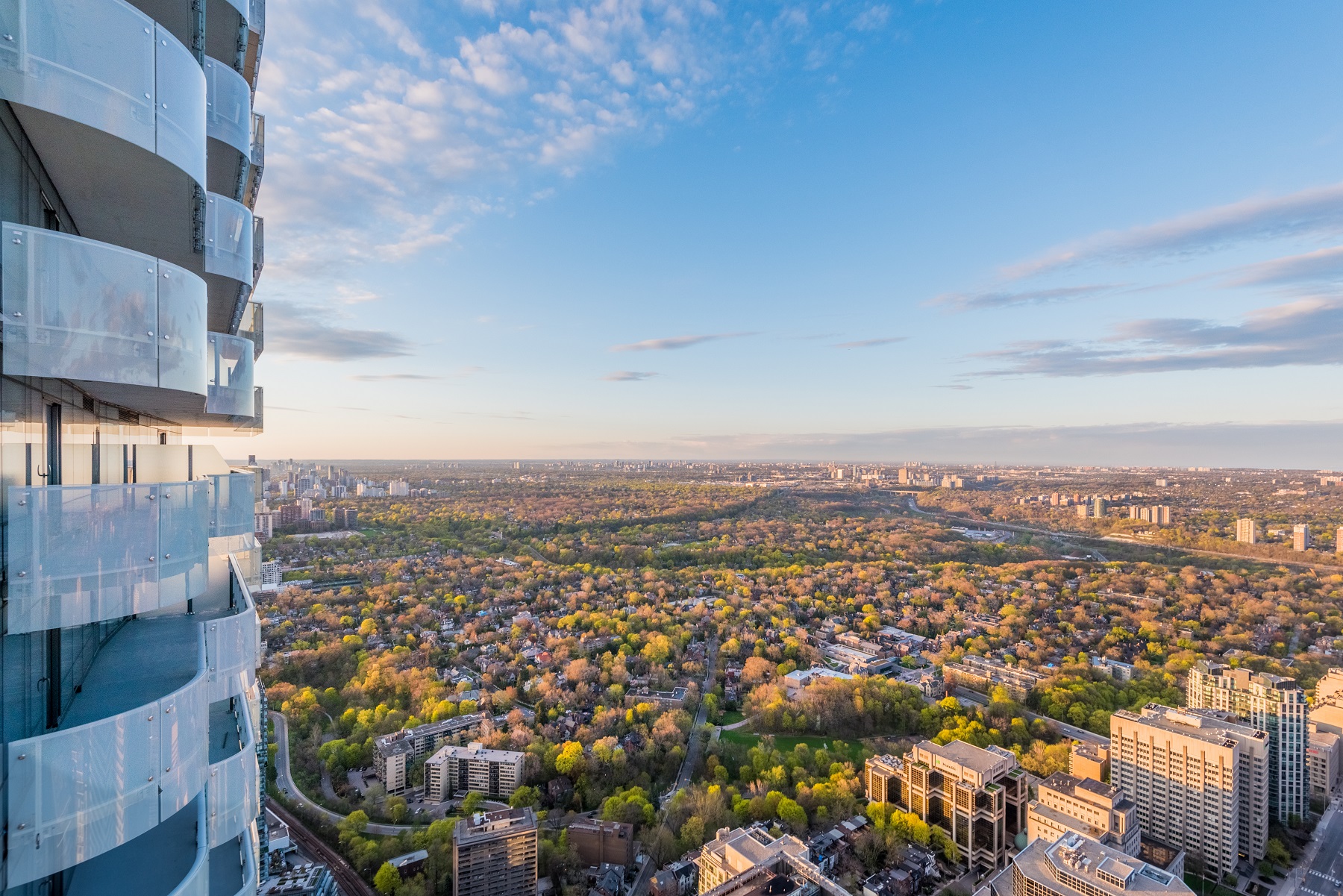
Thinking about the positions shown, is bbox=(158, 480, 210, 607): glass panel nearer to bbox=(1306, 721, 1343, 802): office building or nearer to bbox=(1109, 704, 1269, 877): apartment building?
bbox=(1109, 704, 1269, 877): apartment building

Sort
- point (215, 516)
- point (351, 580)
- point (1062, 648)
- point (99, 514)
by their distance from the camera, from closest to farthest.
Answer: point (99, 514), point (215, 516), point (1062, 648), point (351, 580)

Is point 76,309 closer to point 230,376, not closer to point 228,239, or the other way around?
point 228,239

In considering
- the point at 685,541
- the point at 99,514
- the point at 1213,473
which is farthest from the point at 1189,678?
the point at 1213,473

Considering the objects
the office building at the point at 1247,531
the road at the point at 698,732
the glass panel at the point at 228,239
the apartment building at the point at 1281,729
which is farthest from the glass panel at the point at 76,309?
the office building at the point at 1247,531

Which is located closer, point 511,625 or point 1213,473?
point 511,625

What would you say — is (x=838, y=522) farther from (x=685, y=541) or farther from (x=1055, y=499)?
(x=1055, y=499)

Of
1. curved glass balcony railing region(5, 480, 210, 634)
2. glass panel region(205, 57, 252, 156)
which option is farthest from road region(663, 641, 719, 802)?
glass panel region(205, 57, 252, 156)

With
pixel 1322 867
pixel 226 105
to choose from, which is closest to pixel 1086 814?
pixel 1322 867

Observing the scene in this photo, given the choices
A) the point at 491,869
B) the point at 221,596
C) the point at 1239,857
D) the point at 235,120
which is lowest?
the point at 1239,857
